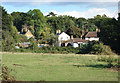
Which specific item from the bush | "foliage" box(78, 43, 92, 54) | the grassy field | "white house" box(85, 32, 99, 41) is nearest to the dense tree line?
the bush

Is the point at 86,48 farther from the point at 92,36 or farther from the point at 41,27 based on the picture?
the point at 41,27

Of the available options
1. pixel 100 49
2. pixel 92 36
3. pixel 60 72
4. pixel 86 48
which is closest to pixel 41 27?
pixel 92 36

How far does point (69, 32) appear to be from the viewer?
3514 inches

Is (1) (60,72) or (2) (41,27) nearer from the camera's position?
(1) (60,72)

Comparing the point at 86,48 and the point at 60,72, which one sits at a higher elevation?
the point at 86,48

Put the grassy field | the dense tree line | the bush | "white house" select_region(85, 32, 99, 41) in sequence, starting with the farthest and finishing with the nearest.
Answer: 1. "white house" select_region(85, 32, 99, 41)
2. the bush
3. the dense tree line
4. the grassy field

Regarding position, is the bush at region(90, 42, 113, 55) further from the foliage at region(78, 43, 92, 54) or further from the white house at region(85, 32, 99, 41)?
the white house at region(85, 32, 99, 41)

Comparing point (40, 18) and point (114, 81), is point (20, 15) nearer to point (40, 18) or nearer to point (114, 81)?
point (40, 18)

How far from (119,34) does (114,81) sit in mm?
13596

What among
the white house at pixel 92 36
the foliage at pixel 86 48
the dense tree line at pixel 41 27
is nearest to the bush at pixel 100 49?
the foliage at pixel 86 48

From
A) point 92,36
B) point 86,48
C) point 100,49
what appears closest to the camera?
point 100,49

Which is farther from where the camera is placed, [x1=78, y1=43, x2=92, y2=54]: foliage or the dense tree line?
[x1=78, y1=43, x2=92, y2=54]: foliage

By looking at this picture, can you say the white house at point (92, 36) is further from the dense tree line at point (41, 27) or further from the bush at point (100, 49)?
the bush at point (100, 49)

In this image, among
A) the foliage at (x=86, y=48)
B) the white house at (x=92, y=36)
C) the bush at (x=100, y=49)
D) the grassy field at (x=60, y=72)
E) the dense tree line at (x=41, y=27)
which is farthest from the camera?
the white house at (x=92, y=36)
